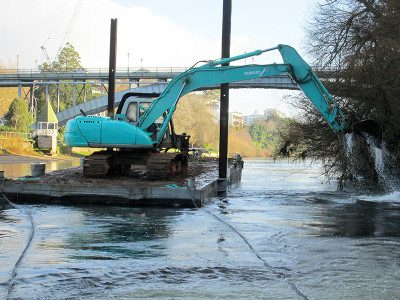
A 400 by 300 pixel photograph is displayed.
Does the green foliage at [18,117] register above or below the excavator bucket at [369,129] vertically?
above

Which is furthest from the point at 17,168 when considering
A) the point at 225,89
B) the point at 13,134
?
the point at 13,134

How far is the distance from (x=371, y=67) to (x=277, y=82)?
47.8 m

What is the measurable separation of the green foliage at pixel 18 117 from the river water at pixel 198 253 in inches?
2203

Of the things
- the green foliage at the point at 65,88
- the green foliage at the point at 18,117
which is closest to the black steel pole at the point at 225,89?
the green foliage at the point at 18,117

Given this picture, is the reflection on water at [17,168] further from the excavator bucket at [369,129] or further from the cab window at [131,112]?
the excavator bucket at [369,129]

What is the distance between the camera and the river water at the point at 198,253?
7.44 meters

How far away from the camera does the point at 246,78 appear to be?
18.9m

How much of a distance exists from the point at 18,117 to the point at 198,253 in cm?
6447

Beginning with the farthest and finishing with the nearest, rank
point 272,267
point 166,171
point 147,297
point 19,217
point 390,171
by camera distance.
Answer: point 390,171, point 166,171, point 19,217, point 272,267, point 147,297

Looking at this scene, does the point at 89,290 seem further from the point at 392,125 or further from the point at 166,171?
the point at 392,125

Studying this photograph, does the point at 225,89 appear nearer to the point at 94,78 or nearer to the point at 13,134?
the point at 13,134

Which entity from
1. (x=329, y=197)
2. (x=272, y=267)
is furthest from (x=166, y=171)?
(x=272, y=267)

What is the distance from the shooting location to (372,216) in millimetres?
15820

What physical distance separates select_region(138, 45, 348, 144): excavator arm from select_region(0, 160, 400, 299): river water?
398cm
